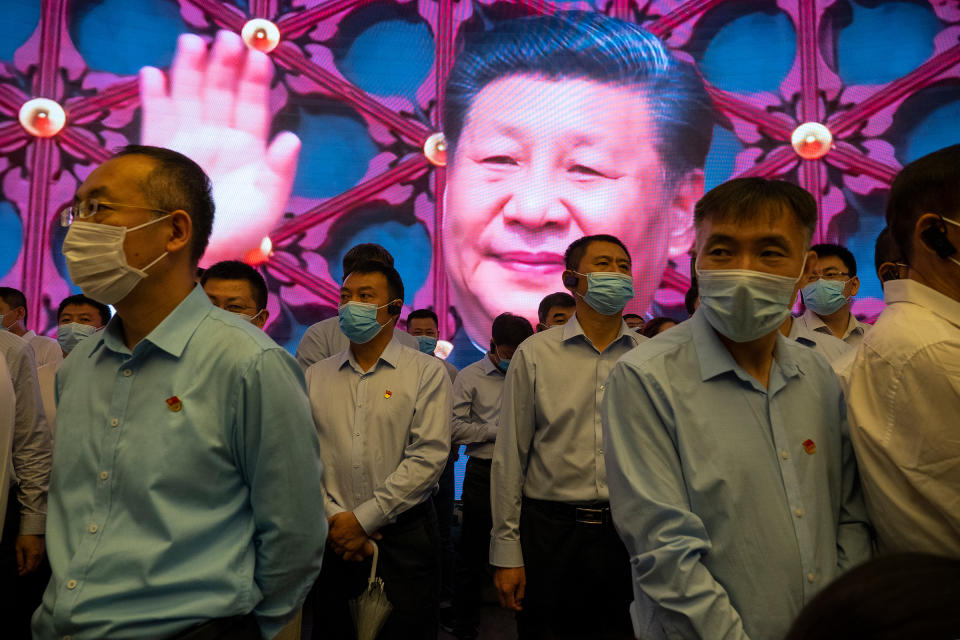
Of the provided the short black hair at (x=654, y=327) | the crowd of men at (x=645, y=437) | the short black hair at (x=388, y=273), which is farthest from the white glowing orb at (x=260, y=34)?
the crowd of men at (x=645, y=437)

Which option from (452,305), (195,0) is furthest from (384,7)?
(452,305)

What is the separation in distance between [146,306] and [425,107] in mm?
5161

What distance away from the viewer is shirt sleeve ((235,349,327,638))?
151 centimetres

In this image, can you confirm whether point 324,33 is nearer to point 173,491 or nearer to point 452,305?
point 452,305

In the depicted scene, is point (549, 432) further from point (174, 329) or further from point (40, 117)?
point (40, 117)

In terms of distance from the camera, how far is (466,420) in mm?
4914

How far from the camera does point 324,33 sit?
6.42 meters

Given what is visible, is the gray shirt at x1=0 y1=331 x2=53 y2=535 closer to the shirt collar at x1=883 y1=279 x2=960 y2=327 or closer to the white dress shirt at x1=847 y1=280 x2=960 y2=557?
the white dress shirt at x1=847 y1=280 x2=960 y2=557

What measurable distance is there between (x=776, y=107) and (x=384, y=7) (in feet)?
11.7

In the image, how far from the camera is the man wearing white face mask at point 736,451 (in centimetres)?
146

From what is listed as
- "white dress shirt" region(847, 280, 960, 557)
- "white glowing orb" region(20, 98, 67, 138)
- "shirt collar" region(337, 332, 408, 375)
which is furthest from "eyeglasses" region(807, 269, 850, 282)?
"white glowing orb" region(20, 98, 67, 138)

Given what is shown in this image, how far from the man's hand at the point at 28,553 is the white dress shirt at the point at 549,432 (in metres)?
1.55

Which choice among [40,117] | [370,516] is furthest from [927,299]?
[40,117]

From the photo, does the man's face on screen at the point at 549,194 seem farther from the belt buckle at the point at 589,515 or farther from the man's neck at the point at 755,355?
the man's neck at the point at 755,355
